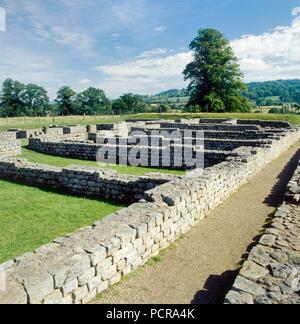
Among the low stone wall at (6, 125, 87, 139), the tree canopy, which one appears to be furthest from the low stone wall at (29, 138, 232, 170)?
the tree canopy

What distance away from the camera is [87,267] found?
4082mm

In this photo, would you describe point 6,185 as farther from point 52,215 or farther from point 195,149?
point 195,149

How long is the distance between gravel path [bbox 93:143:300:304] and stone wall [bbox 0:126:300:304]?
0.23m

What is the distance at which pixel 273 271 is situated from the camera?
417 centimetres

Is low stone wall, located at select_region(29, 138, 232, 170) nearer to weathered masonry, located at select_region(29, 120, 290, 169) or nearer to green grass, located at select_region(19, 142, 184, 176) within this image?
weathered masonry, located at select_region(29, 120, 290, 169)

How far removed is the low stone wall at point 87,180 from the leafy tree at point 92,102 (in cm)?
6215

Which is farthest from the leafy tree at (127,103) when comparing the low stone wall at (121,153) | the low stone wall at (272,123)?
the low stone wall at (121,153)

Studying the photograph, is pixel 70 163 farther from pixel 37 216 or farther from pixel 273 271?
pixel 273 271

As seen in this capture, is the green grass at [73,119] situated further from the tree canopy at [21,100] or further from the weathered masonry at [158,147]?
the tree canopy at [21,100]

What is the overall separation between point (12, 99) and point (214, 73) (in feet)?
139
